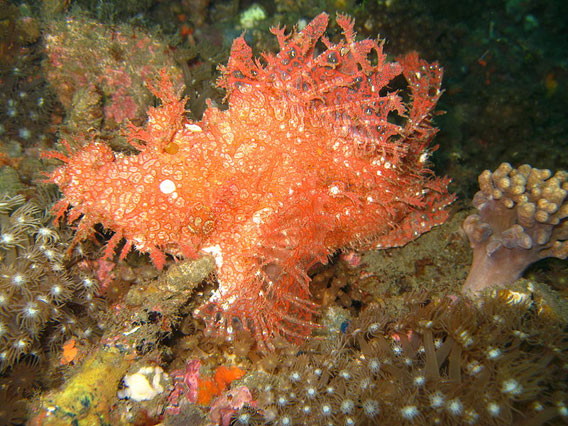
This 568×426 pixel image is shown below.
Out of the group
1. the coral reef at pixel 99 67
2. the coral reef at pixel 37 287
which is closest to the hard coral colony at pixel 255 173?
the coral reef at pixel 37 287

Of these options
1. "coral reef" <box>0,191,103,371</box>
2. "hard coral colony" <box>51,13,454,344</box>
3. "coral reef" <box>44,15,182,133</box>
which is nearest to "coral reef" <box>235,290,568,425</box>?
"hard coral colony" <box>51,13,454,344</box>

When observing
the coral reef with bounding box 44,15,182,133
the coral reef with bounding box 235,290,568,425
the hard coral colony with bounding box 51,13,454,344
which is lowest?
the coral reef with bounding box 235,290,568,425

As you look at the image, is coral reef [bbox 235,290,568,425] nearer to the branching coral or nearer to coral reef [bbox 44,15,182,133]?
the branching coral

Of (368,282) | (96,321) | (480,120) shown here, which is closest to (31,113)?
(96,321)

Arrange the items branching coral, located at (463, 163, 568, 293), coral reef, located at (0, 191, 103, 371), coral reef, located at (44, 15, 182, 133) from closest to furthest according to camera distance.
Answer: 1. coral reef, located at (0, 191, 103, 371)
2. branching coral, located at (463, 163, 568, 293)
3. coral reef, located at (44, 15, 182, 133)

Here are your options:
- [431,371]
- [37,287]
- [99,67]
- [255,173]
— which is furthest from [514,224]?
[99,67]

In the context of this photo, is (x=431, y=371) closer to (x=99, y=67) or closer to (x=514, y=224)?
(x=514, y=224)

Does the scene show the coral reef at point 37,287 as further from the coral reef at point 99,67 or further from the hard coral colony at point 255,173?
the coral reef at point 99,67
